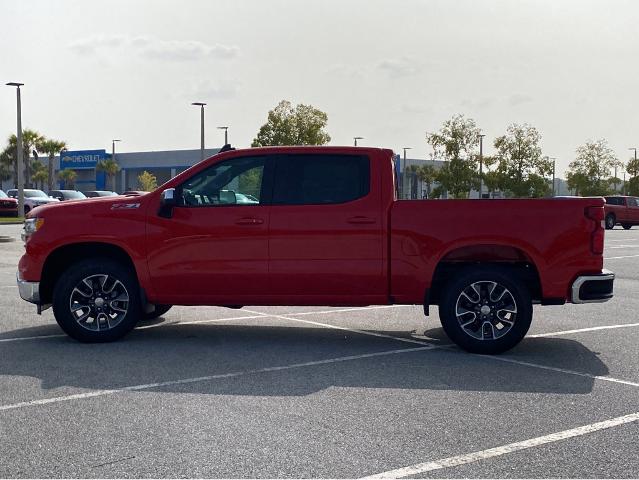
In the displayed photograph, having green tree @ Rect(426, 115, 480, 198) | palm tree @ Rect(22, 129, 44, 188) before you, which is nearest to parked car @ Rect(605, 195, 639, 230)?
green tree @ Rect(426, 115, 480, 198)

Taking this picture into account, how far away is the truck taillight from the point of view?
8.20 meters

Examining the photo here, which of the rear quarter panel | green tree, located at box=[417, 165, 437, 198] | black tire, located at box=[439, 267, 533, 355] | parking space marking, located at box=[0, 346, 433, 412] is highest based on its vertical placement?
green tree, located at box=[417, 165, 437, 198]

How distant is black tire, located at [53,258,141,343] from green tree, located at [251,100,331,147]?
168 feet

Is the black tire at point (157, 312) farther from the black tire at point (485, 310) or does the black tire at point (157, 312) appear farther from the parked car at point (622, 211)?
the parked car at point (622, 211)

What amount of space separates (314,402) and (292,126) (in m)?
54.4

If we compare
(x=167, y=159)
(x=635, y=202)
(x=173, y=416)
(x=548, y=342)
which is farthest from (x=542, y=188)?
(x=173, y=416)

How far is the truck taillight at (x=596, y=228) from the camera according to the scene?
26.9 ft

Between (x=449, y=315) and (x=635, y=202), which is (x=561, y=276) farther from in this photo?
(x=635, y=202)

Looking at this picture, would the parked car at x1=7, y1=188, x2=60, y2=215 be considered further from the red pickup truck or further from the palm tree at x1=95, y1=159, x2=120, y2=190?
the red pickup truck

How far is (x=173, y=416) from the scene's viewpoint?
19.2 ft

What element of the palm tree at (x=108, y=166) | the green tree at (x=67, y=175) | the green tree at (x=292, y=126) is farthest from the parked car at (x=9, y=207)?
the green tree at (x=67, y=175)

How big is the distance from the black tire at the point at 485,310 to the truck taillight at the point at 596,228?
2.52 feet

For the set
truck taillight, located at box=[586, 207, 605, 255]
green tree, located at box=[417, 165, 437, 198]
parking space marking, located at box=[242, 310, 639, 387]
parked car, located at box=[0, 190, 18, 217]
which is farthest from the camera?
green tree, located at box=[417, 165, 437, 198]

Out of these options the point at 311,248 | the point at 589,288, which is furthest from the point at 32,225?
the point at 589,288
